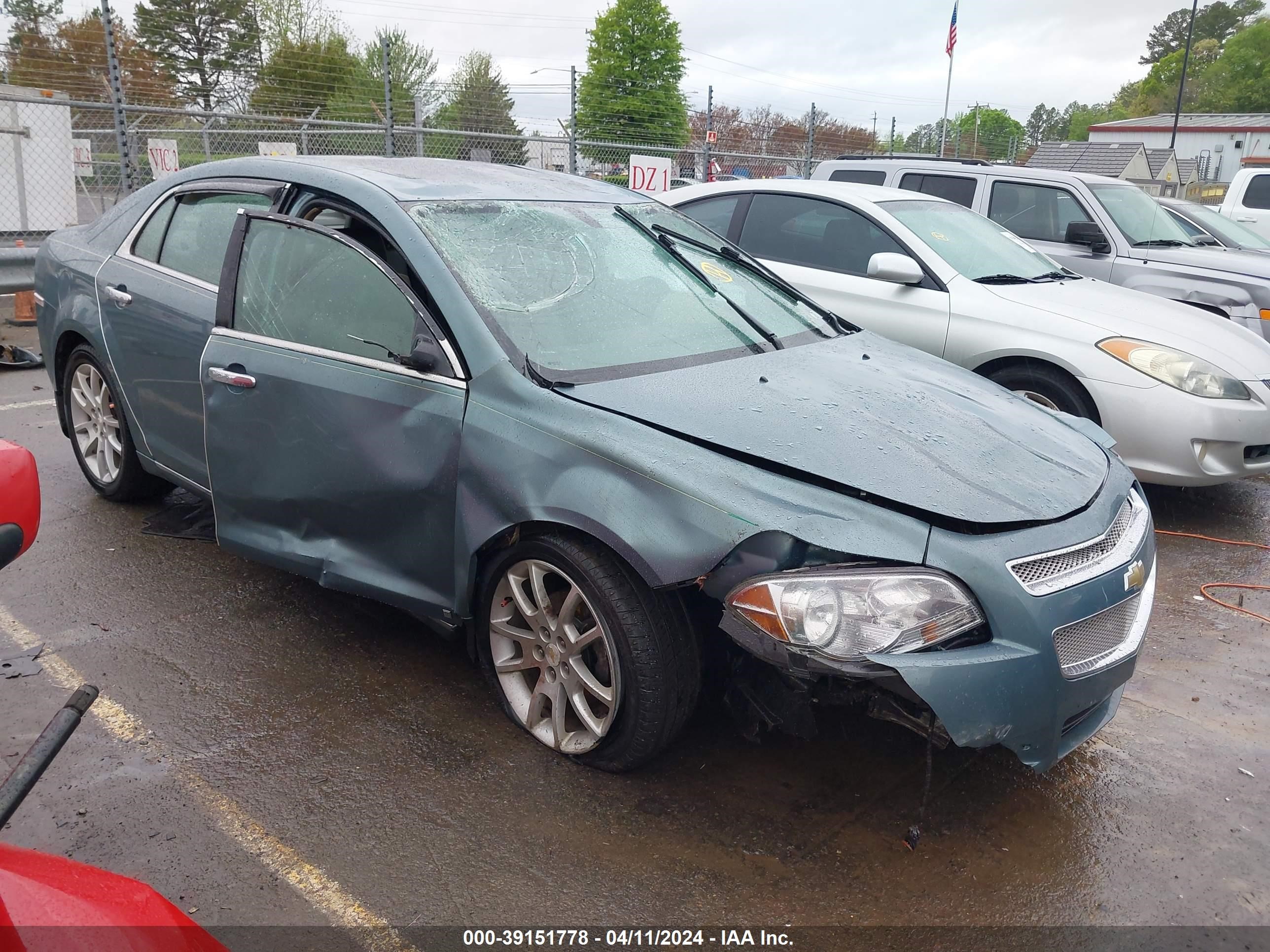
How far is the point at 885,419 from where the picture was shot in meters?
3.00

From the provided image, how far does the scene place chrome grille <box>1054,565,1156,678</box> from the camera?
8.28ft

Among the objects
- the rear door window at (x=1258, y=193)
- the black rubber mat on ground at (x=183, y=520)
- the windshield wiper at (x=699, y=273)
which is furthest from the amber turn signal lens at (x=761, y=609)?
the rear door window at (x=1258, y=193)

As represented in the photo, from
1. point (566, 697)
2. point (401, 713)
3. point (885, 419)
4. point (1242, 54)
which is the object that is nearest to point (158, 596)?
point (401, 713)

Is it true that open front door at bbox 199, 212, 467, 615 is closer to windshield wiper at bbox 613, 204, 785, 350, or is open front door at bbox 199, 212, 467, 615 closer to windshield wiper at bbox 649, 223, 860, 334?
windshield wiper at bbox 613, 204, 785, 350

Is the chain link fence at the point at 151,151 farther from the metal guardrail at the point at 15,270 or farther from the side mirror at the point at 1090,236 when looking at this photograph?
the side mirror at the point at 1090,236

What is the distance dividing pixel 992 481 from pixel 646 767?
127 centimetres

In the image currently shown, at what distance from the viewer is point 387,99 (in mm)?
11086

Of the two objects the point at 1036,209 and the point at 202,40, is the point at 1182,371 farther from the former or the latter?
the point at 202,40

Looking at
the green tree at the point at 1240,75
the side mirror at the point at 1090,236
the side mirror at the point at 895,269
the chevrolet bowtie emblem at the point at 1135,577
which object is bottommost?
the chevrolet bowtie emblem at the point at 1135,577

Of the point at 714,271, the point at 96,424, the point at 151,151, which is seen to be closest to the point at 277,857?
the point at 714,271

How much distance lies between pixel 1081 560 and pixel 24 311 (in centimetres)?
1003

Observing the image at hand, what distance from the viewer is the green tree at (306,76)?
26297mm

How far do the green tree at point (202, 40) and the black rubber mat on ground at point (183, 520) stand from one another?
18.8 m

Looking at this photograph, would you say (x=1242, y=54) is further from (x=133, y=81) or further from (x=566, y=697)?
(x=566, y=697)
